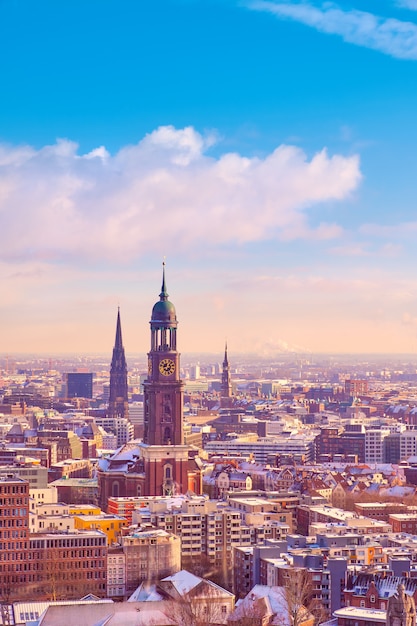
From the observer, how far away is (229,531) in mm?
52156

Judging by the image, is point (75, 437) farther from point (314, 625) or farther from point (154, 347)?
point (314, 625)

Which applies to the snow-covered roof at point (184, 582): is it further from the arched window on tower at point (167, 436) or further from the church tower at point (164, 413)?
the arched window on tower at point (167, 436)

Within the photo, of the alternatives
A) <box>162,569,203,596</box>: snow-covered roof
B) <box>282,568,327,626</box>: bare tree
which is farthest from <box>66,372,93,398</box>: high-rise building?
<box>282,568,327,626</box>: bare tree

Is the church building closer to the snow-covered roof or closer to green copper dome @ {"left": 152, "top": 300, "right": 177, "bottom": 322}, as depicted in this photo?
green copper dome @ {"left": 152, "top": 300, "right": 177, "bottom": 322}

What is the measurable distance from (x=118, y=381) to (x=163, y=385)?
53116 millimetres

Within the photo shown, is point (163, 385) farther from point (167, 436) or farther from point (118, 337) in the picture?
point (118, 337)

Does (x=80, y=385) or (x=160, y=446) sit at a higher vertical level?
(x=80, y=385)

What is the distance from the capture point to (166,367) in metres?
63.2

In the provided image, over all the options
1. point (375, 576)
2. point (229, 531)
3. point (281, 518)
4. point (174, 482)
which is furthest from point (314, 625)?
point (174, 482)

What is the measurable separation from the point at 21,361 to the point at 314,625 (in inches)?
6105

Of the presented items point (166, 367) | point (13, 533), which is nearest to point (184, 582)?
point (13, 533)

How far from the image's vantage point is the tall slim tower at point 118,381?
114 metres

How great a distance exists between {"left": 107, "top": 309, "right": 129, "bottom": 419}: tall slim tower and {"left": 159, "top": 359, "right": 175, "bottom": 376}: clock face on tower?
165 feet

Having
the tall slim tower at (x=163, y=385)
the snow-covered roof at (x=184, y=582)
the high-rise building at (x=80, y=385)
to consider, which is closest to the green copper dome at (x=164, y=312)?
the tall slim tower at (x=163, y=385)
